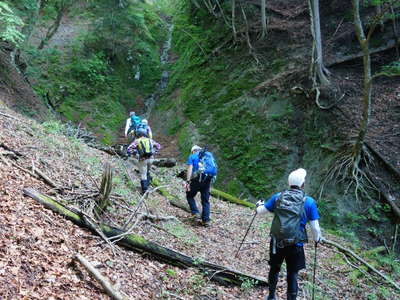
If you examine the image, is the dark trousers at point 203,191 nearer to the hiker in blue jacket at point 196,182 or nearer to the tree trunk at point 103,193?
the hiker in blue jacket at point 196,182

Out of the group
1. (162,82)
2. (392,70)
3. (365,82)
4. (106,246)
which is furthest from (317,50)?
(162,82)

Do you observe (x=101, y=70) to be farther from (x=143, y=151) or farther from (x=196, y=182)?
(x=196, y=182)

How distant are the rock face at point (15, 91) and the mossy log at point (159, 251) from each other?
9140 mm

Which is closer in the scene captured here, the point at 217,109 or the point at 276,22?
the point at 217,109

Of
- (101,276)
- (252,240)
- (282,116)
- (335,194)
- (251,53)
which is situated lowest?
(101,276)

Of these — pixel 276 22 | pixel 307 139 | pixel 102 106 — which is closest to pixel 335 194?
pixel 307 139

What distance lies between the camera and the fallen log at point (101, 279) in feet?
14.1

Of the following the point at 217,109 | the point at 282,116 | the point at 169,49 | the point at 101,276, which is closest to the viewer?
the point at 101,276

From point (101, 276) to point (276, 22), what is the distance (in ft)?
64.4

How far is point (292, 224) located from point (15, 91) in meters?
12.9

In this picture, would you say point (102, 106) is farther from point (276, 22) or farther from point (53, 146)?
point (53, 146)

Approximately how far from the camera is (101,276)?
446cm

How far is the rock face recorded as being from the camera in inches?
534

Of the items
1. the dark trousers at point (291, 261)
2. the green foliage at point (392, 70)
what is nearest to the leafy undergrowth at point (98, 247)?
the dark trousers at point (291, 261)
